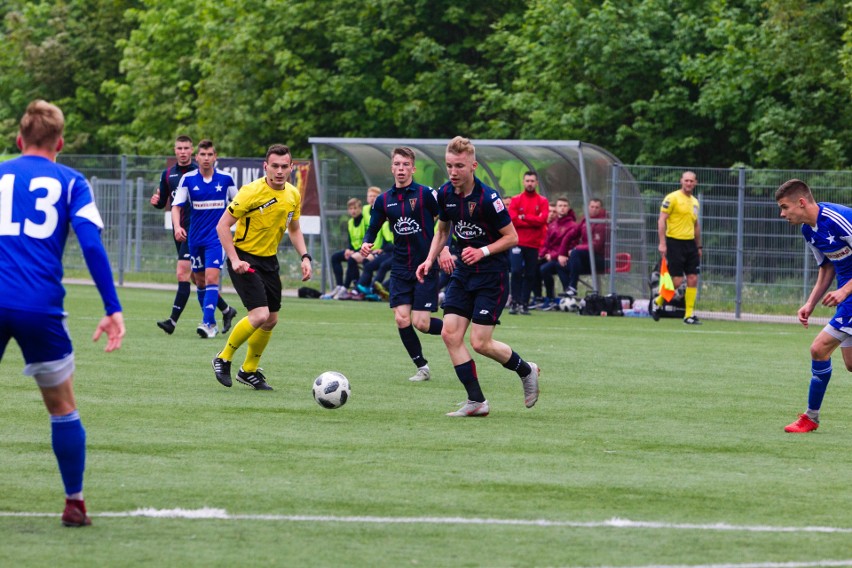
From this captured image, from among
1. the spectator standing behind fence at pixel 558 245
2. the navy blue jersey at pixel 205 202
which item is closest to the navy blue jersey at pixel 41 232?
the navy blue jersey at pixel 205 202

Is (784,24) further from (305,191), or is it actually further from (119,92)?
(119,92)

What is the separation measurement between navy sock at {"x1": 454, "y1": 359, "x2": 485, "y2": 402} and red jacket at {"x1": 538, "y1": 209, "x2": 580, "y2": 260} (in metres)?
13.4

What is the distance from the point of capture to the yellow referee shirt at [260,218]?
37.8 ft

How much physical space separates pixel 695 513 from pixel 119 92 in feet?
138

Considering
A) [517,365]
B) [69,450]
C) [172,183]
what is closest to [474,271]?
[517,365]

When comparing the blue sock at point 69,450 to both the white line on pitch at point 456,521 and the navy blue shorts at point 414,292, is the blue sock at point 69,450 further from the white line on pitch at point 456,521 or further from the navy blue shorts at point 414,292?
the navy blue shorts at point 414,292

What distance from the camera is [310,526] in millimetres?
6250

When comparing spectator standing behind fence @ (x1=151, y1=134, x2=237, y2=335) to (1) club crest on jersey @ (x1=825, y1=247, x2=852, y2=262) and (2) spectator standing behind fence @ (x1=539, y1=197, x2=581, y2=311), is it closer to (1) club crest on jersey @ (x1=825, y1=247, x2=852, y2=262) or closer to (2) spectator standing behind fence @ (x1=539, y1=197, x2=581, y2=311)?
(2) spectator standing behind fence @ (x1=539, y1=197, x2=581, y2=311)

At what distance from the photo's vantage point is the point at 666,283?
21141 millimetres

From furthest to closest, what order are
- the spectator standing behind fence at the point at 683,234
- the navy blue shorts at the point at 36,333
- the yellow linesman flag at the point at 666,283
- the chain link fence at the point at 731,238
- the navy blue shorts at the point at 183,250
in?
1. the chain link fence at the point at 731,238
2. the yellow linesman flag at the point at 666,283
3. the spectator standing behind fence at the point at 683,234
4. the navy blue shorts at the point at 183,250
5. the navy blue shorts at the point at 36,333

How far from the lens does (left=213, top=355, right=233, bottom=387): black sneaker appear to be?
11.5 metres

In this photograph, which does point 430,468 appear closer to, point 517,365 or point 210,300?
point 517,365

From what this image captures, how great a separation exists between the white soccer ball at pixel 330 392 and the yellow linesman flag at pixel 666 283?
1129 centimetres

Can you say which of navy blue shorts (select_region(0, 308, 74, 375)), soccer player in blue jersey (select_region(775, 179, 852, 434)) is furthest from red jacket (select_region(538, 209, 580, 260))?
navy blue shorts (select_region(0, 308, 74, 375))
